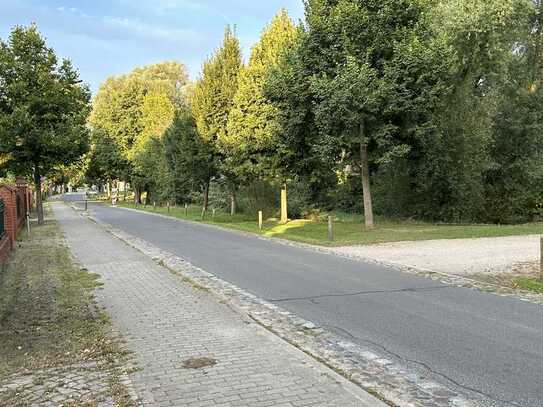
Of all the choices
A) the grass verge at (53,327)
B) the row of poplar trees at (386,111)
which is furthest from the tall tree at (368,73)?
the grass verge at (53,327)

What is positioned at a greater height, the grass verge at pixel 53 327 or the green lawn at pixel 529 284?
the grass verge at pixel 53 327

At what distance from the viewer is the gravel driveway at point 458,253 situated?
12.5 m

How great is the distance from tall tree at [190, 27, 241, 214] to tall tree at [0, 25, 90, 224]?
775cm

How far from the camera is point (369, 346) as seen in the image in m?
6.33

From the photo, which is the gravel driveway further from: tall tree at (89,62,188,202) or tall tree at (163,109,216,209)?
tall tree at (89,62,188,202)

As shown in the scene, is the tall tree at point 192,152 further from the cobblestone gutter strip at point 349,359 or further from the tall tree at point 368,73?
the cobblestone gutter strip at point 349,359

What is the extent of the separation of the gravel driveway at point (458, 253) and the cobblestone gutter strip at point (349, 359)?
16.9 feet

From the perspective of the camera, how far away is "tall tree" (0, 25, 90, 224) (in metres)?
24.6

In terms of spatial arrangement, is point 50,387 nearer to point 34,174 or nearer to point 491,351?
point 491,351

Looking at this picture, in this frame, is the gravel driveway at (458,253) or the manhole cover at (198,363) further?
the gravel driveway at (458,253)

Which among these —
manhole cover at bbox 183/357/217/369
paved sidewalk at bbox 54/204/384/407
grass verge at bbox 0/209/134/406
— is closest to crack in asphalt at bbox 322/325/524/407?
paved sidewalk at bbox 54/204/384/407

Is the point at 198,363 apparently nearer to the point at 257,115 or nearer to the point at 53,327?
the point at 53,327

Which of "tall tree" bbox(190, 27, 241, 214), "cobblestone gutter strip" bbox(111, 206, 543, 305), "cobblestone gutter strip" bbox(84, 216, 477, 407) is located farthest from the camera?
"tall tree" bbox(190, 27, 241, 214)

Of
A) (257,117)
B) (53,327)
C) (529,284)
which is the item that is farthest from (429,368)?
(257,117)
